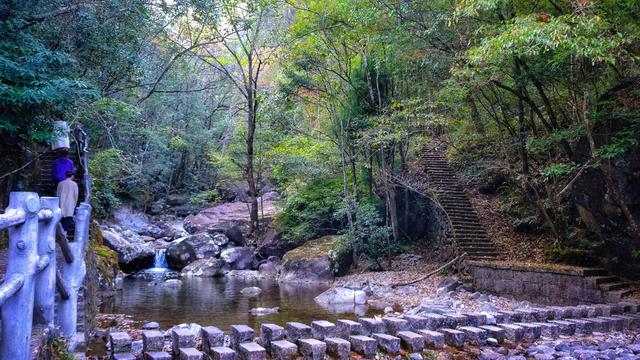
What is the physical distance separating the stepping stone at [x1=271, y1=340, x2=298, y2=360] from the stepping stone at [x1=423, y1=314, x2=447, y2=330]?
157 centimetres

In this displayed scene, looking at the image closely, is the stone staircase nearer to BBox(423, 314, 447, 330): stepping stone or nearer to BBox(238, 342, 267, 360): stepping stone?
BBox(423, 314, 447, 330): stepping stone

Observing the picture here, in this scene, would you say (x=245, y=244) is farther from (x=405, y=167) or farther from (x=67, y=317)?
(x=67, y=317)

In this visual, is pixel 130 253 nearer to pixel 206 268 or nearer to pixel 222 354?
pixel 206 268

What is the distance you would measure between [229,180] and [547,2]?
18065 millimetres

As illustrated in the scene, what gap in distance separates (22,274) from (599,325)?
20.0 feet

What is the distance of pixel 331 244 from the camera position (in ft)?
58.3

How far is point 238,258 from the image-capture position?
1928 cm

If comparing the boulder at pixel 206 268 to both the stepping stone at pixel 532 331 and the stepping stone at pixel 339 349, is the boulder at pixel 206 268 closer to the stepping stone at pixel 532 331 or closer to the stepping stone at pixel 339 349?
the stepping stone at pixel 532 331

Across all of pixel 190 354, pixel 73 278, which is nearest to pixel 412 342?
pixel 190 354

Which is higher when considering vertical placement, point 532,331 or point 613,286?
point 532,331

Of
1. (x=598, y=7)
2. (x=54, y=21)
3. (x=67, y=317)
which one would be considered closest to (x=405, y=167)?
(x=598, y=7)

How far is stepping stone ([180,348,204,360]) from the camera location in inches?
140

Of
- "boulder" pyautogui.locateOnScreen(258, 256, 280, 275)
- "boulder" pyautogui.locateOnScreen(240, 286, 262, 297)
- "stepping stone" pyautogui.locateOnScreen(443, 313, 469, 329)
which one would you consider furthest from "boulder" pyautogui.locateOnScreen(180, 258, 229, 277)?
"stepping stone" pyautogui.locateOnScreen(443, 313, 469, 329)

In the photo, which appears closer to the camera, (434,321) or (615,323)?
(434,321)
